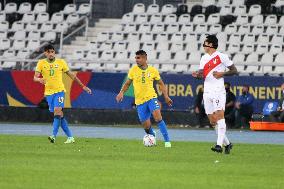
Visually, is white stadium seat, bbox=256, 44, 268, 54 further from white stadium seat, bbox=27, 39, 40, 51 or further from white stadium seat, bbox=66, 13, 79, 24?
white stadium seat, bbox=27, 39, 40, 51

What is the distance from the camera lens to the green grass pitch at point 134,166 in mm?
13570

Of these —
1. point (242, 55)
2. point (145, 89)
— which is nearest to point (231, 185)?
point (145, 89)

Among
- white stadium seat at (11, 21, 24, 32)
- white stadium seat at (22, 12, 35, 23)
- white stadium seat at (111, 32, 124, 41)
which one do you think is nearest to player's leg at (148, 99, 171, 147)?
white stadium seat at (111, 32, 124, 41)

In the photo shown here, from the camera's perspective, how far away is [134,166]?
Result: 16641 millimetres

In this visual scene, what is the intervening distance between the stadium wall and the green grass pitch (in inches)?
495

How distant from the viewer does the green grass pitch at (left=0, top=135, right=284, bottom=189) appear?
13.6 meters

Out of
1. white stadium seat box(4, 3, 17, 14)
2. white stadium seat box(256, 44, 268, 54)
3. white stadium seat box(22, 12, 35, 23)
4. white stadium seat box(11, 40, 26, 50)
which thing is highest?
white stadium seat box(4, 3, 17, 14)

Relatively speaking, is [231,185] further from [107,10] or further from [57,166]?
[107,10]

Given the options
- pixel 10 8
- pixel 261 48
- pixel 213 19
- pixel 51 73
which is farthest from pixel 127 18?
pixel 51 73

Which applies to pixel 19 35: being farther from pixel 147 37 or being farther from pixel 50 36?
pixel 147 37

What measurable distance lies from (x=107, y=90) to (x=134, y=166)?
72.3 feet

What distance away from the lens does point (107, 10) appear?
46.0 meters

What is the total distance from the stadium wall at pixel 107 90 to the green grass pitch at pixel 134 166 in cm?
1258

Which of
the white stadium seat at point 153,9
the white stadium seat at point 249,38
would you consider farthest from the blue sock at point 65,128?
the white stadium seat at point 153,9
